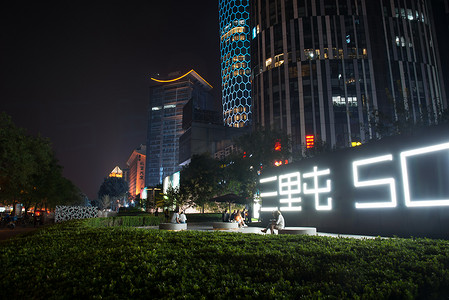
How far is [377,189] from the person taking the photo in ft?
36.5

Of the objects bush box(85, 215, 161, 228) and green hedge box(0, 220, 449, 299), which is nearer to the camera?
green hedge box(0, 220, 449, 299)

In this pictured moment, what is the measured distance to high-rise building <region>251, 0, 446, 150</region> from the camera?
167 feet

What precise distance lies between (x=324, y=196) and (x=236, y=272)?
34.4ft

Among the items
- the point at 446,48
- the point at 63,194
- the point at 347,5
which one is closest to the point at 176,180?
the point at 63,194

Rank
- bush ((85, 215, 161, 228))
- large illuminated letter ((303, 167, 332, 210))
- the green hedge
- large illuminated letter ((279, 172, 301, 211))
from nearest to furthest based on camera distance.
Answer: the green hedge
large illuminated letter ((303, 167, 332, 210))
large illuminated letter ((279, 172, 301, 211))
bush ((85, 215, 161, 228))

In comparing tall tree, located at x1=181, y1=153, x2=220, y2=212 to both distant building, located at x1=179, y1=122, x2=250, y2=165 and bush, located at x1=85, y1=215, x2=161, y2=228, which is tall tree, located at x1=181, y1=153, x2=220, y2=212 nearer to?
bush, located at x1=85, y1=215, x2=161, y2=228

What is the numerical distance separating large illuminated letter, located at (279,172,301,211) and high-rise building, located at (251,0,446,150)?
3348cm

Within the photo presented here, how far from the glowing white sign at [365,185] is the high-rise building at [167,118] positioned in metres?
146

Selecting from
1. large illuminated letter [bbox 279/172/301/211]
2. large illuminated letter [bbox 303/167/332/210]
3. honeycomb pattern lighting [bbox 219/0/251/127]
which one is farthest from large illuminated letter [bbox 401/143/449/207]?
honeycomb pattern lighting [bbox 219/0/251/127]

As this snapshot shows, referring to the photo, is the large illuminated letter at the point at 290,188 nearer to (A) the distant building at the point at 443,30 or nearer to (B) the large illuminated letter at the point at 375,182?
(B) the large illuminated letter at the point at 375,182

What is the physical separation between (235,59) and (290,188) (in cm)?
10036

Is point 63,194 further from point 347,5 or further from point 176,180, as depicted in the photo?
point 347,5

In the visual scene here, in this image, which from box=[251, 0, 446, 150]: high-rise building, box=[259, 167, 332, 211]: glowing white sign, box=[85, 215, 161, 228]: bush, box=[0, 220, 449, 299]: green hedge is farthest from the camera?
box=[251, 0, 446, 150]: high-rise building

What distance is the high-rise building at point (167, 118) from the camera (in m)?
164
